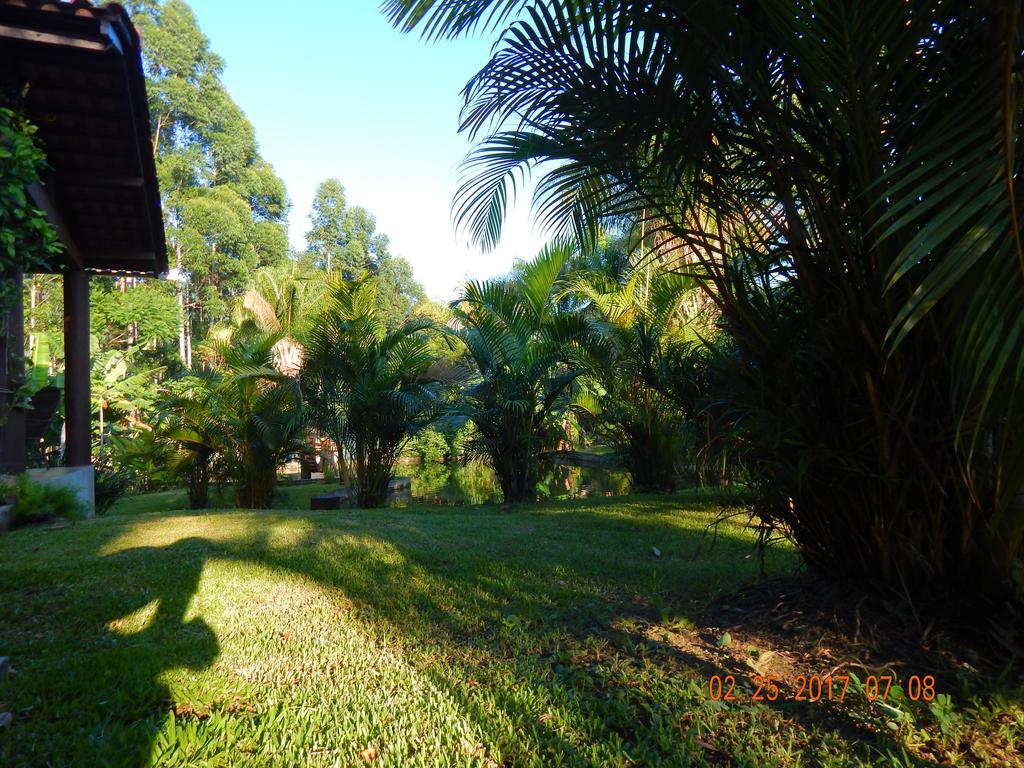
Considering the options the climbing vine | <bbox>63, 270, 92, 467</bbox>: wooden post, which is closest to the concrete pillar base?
<bbox>63, 270, 92, 467</bbox>: wooden post

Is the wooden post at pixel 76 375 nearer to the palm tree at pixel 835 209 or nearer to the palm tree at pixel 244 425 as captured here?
the palm tree at pixel 244 425

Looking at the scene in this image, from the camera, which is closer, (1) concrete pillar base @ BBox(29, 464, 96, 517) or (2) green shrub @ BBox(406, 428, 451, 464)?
(1) concrete pillar base @ BBox(29, 464, 96, 517)

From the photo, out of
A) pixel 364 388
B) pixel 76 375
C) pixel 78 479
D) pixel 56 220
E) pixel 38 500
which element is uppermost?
pixel 56 220

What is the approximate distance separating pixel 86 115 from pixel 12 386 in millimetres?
3345

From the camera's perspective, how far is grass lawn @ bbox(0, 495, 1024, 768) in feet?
6.72

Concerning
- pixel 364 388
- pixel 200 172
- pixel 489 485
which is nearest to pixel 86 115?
pixel 364 388

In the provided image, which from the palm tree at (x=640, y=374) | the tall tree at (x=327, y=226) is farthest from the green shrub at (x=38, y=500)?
the tall tree at (x=327, y=226)

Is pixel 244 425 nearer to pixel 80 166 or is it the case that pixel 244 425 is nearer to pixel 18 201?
pixel 80 166

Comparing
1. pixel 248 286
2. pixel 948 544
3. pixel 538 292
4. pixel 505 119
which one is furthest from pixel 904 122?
pixel 248 286

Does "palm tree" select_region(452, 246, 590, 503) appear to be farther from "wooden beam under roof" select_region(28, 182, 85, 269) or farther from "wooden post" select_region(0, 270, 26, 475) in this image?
"wooden post" select_region(0, 270, 26, 475)

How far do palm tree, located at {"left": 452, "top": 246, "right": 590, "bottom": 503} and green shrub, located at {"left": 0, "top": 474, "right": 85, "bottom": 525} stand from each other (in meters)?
5.03

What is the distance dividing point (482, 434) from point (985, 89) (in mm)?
8391
